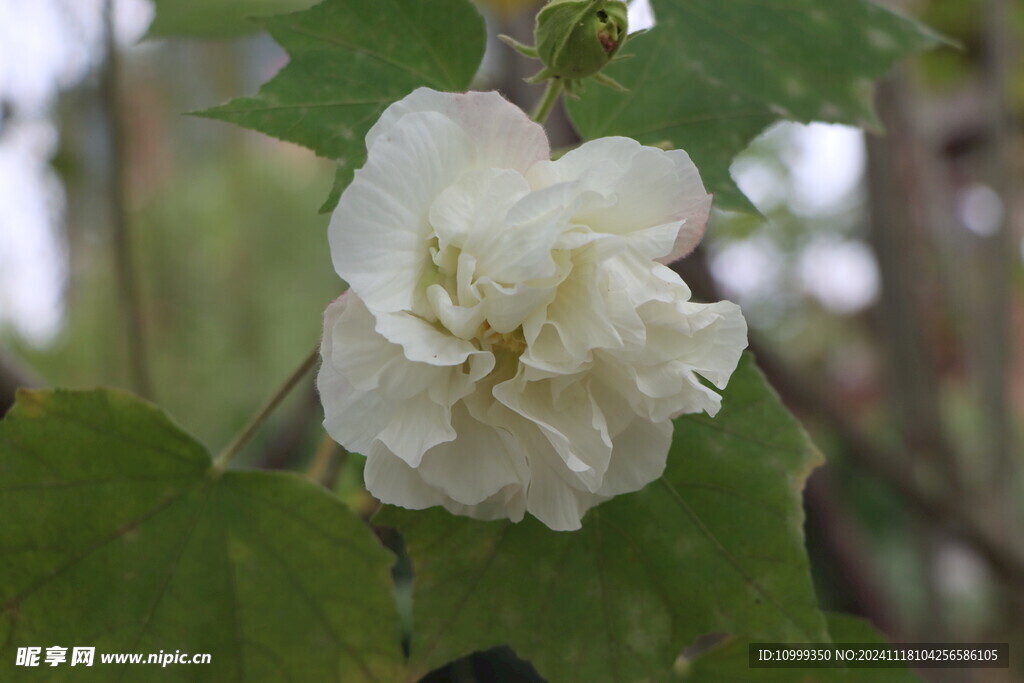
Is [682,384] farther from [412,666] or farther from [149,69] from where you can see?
[149,69]

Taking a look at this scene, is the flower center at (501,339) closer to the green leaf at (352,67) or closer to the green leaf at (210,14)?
the green leaf at (352,67)

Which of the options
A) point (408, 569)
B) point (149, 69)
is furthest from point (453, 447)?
point (149, 69)

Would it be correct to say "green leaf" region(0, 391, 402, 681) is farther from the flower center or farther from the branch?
the branch

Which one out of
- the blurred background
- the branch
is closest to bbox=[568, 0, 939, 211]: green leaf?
the blurred background

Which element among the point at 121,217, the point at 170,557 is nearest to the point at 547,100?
the point at 170,557

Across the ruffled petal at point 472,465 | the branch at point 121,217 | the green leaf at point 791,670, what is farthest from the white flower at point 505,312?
the branch at point 121,217

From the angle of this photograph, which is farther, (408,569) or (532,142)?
(408,569)
